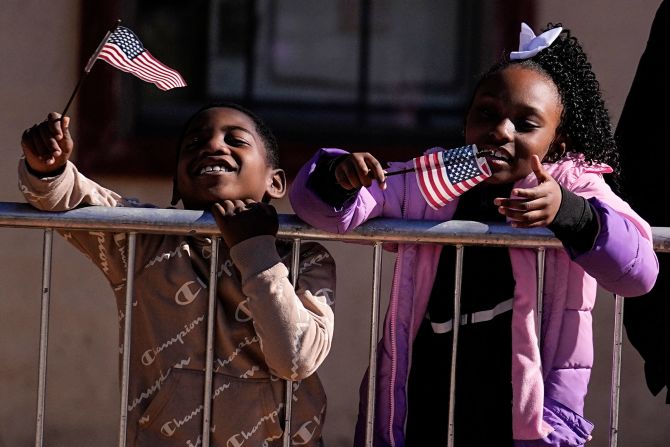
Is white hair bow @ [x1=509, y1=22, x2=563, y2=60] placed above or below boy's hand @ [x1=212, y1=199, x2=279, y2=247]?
above

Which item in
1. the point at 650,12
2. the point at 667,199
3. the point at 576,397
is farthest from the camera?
the point at 650,12

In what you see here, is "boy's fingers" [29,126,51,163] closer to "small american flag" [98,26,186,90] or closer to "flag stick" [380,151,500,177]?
"small american flag" [98,26,186,90]

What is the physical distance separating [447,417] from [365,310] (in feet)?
8.61

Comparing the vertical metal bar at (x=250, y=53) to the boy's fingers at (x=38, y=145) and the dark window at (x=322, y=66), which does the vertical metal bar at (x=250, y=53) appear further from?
the boy's fingers at (x=38, y=145)

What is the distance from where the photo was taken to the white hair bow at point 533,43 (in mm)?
3869

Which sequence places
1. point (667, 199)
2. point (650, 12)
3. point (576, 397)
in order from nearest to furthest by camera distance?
point (576, 397) < point (667, 199) < point (650, 12)

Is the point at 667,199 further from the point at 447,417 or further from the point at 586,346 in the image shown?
the point at 447,417

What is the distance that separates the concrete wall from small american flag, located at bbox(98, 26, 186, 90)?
222 cm

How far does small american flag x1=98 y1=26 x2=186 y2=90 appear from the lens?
3.99 meters

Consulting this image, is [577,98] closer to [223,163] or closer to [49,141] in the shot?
[223,163]

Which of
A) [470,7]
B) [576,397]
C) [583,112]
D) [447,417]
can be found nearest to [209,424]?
[447,417]

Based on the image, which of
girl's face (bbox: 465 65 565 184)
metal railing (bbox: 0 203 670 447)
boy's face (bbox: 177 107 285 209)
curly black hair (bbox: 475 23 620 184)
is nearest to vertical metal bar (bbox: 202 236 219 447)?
metal railing (bbox: 0 203 670 447)

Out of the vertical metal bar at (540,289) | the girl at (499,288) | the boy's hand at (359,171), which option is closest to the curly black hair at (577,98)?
the girl at (499,288)

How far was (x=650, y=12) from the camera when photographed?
634 cm
